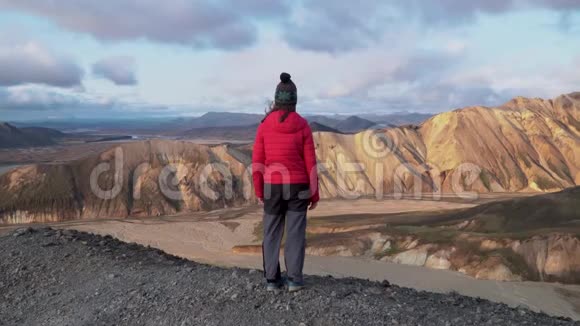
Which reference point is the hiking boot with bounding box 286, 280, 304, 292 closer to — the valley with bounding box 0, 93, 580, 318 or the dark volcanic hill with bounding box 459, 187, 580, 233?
the valley with bounding box 0, 93, 580, 318

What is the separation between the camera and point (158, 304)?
7504mm

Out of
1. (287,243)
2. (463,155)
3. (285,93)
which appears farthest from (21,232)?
(463,155)

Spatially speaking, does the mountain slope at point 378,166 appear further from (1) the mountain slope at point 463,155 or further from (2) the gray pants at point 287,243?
(2) the gray pants at point 287,243

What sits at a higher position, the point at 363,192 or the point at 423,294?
the point at 423,294

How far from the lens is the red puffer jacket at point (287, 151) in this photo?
7113mm

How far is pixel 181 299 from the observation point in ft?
24.6

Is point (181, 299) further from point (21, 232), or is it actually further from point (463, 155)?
point (463, 155)

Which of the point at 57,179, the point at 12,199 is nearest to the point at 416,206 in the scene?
the point at 57,179

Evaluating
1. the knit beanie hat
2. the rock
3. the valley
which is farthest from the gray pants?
the valley

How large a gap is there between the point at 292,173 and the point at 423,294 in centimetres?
337

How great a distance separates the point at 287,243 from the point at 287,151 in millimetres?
1318

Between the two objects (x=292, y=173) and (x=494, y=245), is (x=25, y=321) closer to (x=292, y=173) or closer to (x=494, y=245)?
(x=292, y=173)

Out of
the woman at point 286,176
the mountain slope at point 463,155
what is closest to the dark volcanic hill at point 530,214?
the mountain slope at point 463,155

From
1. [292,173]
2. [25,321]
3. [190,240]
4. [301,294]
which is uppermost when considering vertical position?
[292,173]
